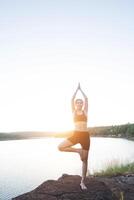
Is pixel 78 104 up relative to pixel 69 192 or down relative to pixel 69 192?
up

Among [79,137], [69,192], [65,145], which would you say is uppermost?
[79,137]

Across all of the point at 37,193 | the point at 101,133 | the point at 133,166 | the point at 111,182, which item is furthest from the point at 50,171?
the point at 101,133

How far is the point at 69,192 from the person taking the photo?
10234mm

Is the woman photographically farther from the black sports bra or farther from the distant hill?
the distant hill

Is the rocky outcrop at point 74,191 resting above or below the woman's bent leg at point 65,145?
below

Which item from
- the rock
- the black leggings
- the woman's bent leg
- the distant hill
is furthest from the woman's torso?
the distant hill

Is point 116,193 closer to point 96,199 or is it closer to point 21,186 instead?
point 96,199

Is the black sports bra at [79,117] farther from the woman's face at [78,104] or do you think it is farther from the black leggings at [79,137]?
the black leggings at [79,137]

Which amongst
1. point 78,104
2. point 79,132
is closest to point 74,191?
point 79,132

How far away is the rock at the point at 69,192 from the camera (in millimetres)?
9992

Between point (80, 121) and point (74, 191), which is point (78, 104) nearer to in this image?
point (80, 121)

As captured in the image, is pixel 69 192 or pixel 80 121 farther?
pixel 69 192

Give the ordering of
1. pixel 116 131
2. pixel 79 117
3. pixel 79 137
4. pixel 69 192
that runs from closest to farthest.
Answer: pixel 79 137 → pixel 79 117 → pixel 69 192 → pixel 116 131

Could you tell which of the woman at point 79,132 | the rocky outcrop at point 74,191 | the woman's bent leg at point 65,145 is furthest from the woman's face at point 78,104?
the rocky outcrop at point 74,191
